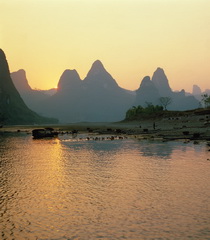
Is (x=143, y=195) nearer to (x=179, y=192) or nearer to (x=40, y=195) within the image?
(x=179, y=192)

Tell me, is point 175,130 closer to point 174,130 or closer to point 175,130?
point 175,130

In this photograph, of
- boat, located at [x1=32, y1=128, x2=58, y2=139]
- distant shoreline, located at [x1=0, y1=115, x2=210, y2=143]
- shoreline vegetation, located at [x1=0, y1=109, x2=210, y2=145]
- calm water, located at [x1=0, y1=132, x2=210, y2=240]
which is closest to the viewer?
calm water, located at [x1=0, y1=132, x2=210, y2=240]

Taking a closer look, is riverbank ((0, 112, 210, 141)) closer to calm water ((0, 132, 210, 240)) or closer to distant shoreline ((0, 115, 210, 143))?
distant shoreline ((0, 115, 210, 143))

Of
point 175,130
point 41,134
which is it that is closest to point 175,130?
point 175,130

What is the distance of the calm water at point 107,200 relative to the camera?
15977 millimetres

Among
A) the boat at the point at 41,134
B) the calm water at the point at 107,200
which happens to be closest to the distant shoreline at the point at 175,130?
the boat at the point at 41,134

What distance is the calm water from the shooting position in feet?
52.4

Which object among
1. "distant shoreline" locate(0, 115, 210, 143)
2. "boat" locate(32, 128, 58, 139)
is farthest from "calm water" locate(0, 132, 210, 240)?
"boat" locate(32, 128, 58, 139)

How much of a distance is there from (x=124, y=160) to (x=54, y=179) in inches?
521

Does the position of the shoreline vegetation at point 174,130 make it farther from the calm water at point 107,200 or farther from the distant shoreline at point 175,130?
the calm water at point 107,200

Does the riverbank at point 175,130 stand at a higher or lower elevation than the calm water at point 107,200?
higher

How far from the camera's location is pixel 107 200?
2155cm

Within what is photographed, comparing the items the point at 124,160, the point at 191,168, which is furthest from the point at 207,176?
the point at 124,160

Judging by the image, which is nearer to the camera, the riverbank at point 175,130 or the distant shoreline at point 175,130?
the distant shoreline at point 175,130
